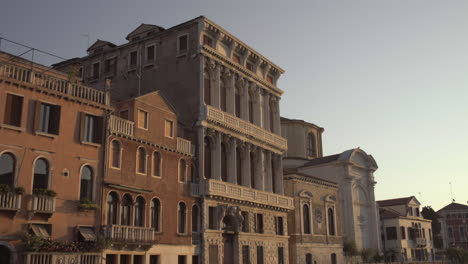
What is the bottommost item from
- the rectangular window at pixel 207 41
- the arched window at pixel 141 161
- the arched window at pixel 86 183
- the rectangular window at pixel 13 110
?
the arched window at pixel 86 183

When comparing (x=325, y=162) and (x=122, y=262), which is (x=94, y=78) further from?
(x=325, y=162)

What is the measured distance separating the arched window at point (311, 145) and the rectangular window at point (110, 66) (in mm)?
30360

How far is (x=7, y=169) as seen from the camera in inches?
869

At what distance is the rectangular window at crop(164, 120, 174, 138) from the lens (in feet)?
104

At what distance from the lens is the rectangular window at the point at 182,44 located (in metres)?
37.2

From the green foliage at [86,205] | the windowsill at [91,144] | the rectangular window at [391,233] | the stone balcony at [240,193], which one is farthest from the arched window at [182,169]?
the rectangular window at [391,233]

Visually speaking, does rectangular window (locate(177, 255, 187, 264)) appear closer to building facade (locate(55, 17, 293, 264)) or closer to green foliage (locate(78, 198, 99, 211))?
building facade (locate(55, 17, 293, 264))

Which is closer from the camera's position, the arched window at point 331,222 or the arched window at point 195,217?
the arched window at point 195,217

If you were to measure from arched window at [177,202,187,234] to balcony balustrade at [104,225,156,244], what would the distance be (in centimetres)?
335

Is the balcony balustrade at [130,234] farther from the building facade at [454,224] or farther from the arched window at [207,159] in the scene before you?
the building facade at [454,224]

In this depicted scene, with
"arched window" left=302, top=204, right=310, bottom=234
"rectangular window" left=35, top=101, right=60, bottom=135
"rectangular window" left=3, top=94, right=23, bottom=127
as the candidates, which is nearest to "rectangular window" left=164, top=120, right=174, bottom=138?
"rectangular window" left=35, top=101, right=60, bottom=135

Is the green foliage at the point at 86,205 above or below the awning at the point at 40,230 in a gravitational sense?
above

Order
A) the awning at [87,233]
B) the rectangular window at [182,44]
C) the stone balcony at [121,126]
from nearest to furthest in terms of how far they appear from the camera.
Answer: the awning at [87,233]
the stone balcony at [121,126]
the rectangular window at [182,44]

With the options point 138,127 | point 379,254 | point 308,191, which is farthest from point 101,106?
point 379,254
